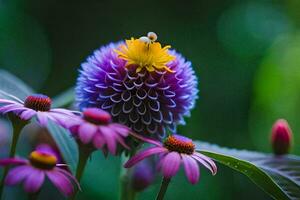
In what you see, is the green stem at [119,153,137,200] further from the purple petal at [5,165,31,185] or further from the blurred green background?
the blurred green background

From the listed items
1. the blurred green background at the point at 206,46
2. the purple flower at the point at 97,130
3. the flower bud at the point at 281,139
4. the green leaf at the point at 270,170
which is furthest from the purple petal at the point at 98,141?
the blurred green background at the point at 206,46

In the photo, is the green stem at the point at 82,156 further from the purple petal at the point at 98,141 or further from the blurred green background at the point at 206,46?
the blurred green background at the point at 206,46

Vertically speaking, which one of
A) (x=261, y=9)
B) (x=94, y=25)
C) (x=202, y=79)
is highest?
(x=261, y=9)

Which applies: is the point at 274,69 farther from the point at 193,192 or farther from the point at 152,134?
the point at 152,134

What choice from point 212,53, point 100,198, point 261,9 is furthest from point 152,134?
point 261,9

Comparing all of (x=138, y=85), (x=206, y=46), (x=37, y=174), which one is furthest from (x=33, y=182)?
(x=206, y=46)

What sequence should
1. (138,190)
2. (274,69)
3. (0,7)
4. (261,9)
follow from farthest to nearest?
(261,9)
(0,7)
(274,69)
(138,190)

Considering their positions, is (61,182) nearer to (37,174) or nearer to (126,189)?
(37,174)
